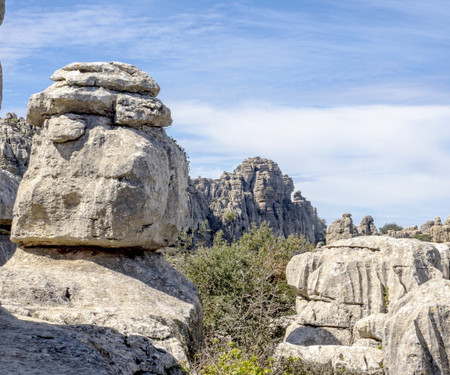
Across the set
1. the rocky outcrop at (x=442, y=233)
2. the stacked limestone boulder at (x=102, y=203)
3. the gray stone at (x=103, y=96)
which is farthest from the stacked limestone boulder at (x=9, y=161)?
the rocky outcrop at (x=442, y=233)

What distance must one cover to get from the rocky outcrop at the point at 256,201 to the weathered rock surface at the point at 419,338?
65.9 metres

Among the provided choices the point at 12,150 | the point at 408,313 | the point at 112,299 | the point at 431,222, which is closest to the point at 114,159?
the point at 112,299

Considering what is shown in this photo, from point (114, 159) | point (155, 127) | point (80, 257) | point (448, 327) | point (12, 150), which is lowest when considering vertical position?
point (448, 327)

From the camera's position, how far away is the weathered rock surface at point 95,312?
4.46 meters

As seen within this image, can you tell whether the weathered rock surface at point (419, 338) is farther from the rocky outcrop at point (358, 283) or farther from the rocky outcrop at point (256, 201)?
the rocky outcrop at point (256, 201)

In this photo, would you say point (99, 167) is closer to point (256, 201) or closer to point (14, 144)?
point (14, 144)

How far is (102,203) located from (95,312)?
8.99 feet

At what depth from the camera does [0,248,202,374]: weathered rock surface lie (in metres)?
4.46

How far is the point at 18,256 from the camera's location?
413 inches

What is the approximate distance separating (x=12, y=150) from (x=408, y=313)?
133 ft

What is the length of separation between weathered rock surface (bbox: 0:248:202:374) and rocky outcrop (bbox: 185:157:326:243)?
6382cm

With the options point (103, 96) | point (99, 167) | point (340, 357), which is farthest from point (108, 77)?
point (340, 357)

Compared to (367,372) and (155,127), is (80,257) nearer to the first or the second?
(155,127)

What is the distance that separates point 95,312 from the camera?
24.4 ft
